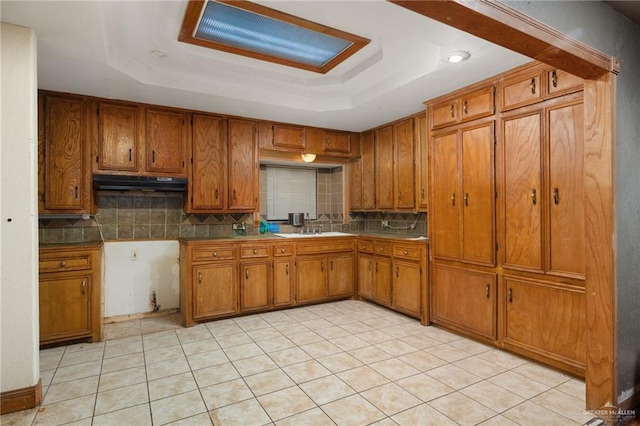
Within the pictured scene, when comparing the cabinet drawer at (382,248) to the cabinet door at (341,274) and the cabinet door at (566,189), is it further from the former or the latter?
the cabinet door at (566,189)

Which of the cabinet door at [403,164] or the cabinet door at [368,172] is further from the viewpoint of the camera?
the cabinet door at [368,172]

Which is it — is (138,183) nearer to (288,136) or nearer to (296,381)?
(288,136)

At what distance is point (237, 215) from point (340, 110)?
1884 mm

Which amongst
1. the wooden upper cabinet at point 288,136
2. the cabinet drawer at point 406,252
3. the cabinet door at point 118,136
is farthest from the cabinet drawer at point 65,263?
the cabinet drawer at point 406,252

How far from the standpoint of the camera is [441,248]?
344 centimetres

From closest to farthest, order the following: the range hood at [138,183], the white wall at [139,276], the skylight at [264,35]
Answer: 1. the skylight at [264,35]
2. the range hood at [138,183]
3. the white wall at [139,276]

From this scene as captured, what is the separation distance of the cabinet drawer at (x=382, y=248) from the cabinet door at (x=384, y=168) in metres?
0.56

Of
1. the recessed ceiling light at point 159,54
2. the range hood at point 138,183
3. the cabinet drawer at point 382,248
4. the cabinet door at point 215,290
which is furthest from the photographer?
the cabinet drawer at point 382,248

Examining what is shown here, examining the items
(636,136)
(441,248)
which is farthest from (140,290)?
(636,136)

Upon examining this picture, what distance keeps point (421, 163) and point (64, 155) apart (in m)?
3.76

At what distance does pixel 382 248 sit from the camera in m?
4.21

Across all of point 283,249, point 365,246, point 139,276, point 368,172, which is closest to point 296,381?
point 283,249

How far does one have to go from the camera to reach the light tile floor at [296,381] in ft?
6.60

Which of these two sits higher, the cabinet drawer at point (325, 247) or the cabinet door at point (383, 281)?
the cabinet drawer at point (325, 247)
